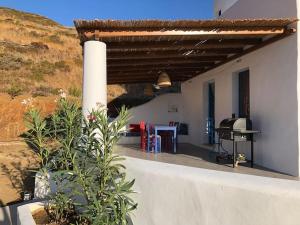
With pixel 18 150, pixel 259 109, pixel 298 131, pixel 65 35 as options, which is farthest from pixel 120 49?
pixel 65 35

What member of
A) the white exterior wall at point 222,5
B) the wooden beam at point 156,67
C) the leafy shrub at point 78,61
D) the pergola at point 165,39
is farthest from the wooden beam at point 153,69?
the leafy shrub at point 78,61

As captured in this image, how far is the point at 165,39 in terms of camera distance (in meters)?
7.96

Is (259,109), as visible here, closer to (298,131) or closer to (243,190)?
(298,131)

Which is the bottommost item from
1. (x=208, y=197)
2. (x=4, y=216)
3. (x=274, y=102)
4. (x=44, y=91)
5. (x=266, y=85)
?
(x=4, y=216)

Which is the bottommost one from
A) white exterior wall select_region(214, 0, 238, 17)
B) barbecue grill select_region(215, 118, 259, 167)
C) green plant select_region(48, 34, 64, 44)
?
barbecue grill select_region(215, 118, 259, 167)

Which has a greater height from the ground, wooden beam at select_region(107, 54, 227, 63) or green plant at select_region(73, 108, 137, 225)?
wooden beam at select_region(107, 54, 227, 63)

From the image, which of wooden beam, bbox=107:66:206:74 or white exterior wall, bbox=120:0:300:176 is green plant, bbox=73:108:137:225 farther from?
wooden beam, bbox=107:66:206:74

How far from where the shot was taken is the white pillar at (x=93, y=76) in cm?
735

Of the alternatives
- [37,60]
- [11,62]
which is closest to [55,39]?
[37,60]

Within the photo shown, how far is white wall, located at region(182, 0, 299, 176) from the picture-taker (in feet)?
23.2

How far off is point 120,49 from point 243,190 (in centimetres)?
605

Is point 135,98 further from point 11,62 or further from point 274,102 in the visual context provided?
point 274,102

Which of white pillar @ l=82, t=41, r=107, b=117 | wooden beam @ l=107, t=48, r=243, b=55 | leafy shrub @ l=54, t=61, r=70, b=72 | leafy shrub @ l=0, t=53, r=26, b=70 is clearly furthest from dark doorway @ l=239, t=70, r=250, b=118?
leafy shrub @ l=54, t=61, r=70, b=72

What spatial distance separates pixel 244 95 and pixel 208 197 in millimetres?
6409
